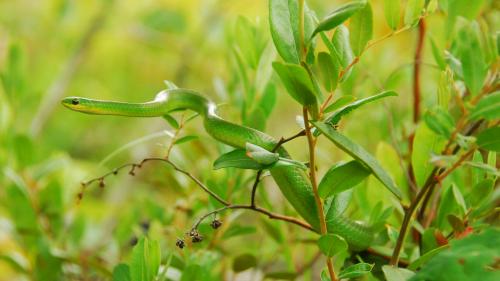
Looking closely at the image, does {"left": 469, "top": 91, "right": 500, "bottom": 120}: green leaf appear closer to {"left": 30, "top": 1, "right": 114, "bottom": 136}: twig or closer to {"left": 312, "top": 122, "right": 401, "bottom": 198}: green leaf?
{"left": 312, "top": 122, "right": 401, "bottom": 198}: green leaf

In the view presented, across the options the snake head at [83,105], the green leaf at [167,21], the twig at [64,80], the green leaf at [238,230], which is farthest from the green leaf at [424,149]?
the green leaf at [167,21]

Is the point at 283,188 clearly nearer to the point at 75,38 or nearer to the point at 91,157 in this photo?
the point at 75,38

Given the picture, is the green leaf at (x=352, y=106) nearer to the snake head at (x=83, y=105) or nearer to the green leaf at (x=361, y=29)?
the green leaf at (x=361, y=29)

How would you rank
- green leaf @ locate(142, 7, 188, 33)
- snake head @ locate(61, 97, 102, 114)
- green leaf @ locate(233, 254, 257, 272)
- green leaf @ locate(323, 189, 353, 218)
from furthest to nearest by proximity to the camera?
1. green leaf @ locate(142, 7, 188, 33)
2. green leaf @ locate(233, 254, 257, 272)
3. snake head @ locate(61, 97, 102, 114)
4. green leaf @ locate(323, 189, 353, 218)

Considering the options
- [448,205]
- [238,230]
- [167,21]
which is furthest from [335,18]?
[167,21]

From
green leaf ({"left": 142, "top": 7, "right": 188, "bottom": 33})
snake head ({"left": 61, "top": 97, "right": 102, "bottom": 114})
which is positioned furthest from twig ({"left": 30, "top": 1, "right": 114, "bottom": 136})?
snake head ({"left": 61, "top": 97, "right": 102, "bottom": 114})

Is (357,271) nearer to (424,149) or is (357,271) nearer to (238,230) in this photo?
(424,149)

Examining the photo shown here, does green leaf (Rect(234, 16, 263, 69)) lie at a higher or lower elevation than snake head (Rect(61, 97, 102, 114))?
higher
